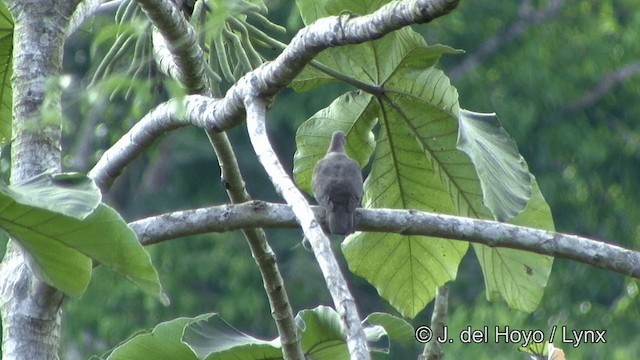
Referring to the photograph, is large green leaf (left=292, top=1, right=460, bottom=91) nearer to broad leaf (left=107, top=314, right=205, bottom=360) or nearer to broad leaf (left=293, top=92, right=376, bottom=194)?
broad leaf (left=293, top=92, right=376, bottom=194)

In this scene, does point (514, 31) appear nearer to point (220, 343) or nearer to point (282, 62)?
point (220, 343)

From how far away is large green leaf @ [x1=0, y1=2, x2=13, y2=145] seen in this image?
11.8 ft

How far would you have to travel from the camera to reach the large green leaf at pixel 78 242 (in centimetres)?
265

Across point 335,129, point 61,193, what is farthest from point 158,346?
point 61,193

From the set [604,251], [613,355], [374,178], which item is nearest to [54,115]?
[604,251]

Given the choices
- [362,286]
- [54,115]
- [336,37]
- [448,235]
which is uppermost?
[54,115]

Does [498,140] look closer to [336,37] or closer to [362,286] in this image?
[336,37]

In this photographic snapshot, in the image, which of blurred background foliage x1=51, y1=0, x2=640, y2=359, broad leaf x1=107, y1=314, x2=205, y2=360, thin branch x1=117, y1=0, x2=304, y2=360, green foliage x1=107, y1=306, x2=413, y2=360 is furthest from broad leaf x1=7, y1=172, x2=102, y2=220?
blurred background foliage x1=51, y1=0, x2=640, y2=359

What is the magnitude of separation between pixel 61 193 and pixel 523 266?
1.52 metres

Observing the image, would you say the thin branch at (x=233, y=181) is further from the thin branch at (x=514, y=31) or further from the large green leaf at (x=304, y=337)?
the thin branch at (x=514, y=31)

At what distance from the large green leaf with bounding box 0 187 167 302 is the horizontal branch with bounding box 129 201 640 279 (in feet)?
0.93

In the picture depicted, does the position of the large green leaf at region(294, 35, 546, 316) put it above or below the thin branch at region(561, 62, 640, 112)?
above

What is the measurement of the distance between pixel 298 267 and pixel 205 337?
9.16m

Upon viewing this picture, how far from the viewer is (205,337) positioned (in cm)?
349
